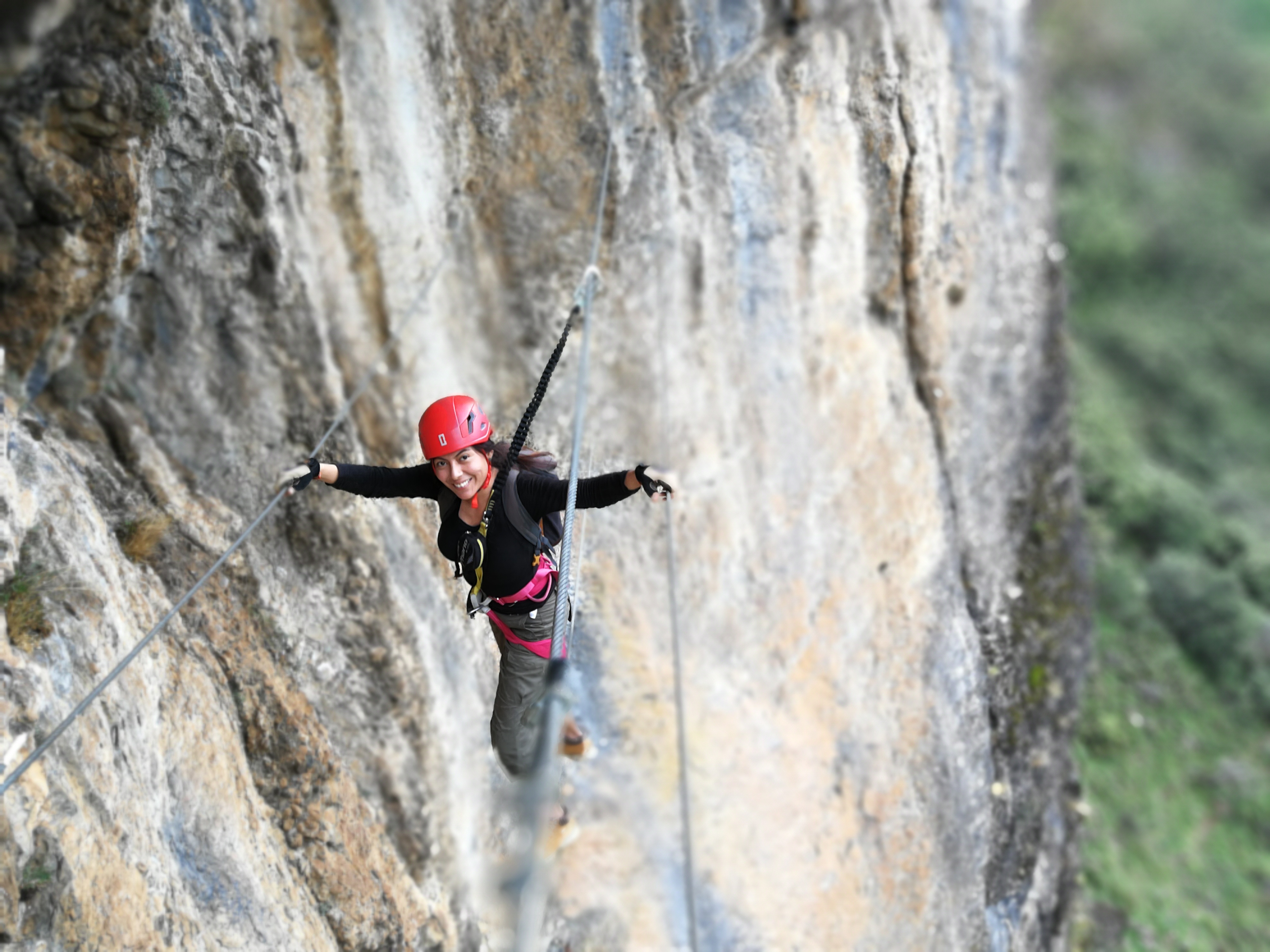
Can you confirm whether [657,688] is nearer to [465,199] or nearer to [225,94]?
[465,199]

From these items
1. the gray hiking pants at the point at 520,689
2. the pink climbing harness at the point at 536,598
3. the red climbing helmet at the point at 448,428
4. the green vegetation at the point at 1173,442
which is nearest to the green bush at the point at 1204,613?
the green vegetation at the point at 1173,442

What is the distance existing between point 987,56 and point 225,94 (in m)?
6.64

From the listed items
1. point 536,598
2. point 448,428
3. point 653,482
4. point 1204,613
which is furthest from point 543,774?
point 1204,613

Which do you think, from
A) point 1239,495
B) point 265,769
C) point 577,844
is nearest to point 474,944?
point 577,844

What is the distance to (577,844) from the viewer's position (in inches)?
229

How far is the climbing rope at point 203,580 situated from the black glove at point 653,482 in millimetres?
1468

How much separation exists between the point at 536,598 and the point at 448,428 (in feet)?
3.02

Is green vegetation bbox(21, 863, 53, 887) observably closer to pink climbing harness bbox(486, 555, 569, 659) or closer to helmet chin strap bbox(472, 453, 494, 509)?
pink climbing harness bbox(486, 555, 569, 659)

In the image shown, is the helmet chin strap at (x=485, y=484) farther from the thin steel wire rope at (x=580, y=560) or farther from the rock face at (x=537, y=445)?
the rock face at (x=537, y=445)

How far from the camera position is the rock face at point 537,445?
160 inches

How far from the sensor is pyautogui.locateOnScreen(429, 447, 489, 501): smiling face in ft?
11.9

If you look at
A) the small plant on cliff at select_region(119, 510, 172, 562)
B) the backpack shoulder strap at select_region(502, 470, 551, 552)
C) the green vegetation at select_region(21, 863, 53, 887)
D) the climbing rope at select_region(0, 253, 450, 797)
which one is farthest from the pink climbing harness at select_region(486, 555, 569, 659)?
the green vegetation at select_region(21, 863, 53, 887)

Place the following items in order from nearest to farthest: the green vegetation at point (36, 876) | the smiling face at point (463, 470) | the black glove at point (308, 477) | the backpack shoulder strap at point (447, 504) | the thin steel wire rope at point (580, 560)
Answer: the green vegetation at point (36, 876), the smiling face at point (463, 470), the black glove at point (308, 477), the backpack shoulder strap at point (447, 504), the thin steel wire rope at point (580, 560)

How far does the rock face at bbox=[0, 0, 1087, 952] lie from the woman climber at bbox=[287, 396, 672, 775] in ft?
2.73
